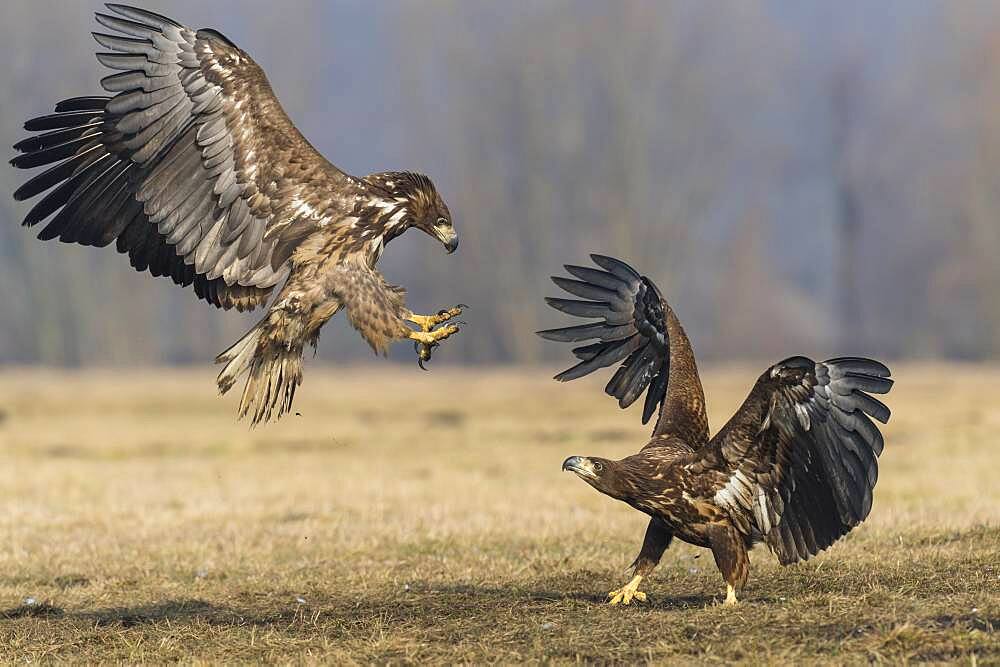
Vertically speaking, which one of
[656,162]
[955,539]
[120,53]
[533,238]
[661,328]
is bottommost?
[955,539]

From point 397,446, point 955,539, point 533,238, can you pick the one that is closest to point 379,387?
point 397,446

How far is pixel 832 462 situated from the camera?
23.7 ft

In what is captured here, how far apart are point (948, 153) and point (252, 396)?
170ft

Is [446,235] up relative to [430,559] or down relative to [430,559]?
up

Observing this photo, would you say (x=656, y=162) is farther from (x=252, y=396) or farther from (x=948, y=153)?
(x=252, y=396)

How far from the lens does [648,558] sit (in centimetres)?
766

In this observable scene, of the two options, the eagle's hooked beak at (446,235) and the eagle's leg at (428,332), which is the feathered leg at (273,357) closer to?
the eagle's leg at (428,332)

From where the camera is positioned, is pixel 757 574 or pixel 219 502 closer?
pixel 757 574

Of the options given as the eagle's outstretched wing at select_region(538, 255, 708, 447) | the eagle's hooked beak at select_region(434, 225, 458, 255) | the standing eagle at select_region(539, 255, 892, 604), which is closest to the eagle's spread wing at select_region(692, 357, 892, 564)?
the standing eagle at select_region(539, 255, 892, 604)

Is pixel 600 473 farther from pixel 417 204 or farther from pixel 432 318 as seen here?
pixel 417 204

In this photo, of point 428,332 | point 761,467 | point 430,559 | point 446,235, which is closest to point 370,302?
point 428,332

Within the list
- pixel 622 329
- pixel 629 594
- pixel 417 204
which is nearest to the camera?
pixel 629 594

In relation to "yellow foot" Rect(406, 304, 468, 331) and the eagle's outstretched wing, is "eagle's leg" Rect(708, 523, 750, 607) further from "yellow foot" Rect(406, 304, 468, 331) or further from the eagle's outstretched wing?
"yellow foot" Rect(406, 304, 468, 331)

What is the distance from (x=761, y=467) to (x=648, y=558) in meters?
0.85
